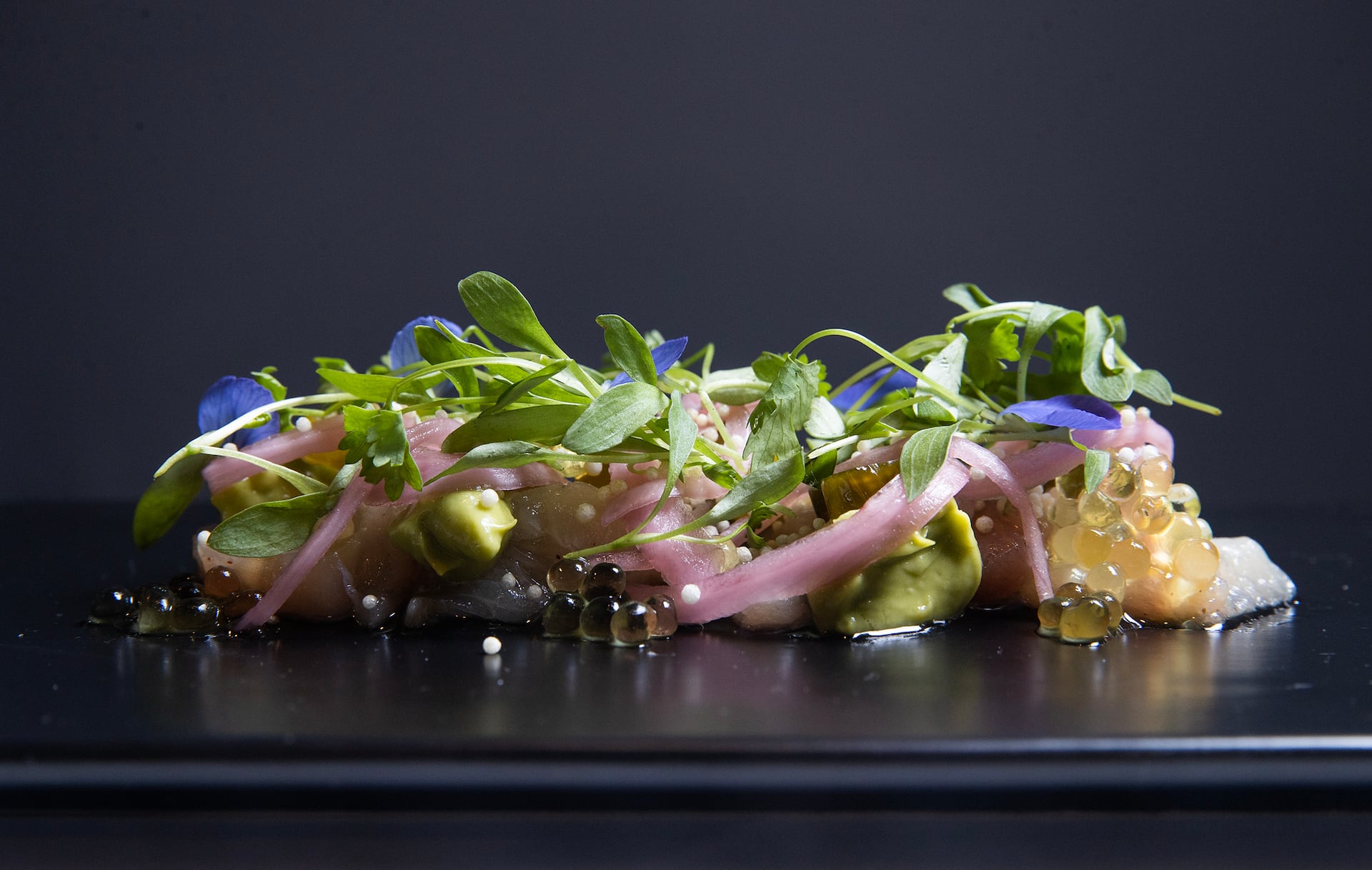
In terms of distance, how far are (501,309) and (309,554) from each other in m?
0.31

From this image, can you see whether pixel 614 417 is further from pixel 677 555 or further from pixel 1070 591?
pixel 1070 591

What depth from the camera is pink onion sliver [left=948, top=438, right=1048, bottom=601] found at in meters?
1.23

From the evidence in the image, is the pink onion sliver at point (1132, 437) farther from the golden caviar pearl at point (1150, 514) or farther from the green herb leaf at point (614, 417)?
the green herb leaf at point (614, 417)

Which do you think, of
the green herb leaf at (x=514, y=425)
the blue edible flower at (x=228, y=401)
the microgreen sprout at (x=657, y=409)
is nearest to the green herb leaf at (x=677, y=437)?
the microgreen sprout at (x=657, y=409)

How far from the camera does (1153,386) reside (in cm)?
136

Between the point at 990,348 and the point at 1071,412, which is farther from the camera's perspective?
the point at 990,348

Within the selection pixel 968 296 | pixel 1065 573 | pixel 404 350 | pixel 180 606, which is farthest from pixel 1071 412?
pixel 180 606

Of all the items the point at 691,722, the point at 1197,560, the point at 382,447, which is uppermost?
the point at 382,447

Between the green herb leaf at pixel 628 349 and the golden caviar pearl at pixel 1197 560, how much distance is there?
564 millimetres

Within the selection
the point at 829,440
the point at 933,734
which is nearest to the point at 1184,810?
the point at 933,734

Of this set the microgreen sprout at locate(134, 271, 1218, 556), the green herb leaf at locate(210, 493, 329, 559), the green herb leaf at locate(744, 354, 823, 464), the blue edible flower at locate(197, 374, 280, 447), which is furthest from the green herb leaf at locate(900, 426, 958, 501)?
the blue edible flower at locate(197, 374, 280, 447)

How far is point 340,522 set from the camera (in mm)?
1188

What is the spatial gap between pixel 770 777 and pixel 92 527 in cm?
152

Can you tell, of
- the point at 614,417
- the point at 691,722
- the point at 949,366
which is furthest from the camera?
the point at 949,366
